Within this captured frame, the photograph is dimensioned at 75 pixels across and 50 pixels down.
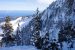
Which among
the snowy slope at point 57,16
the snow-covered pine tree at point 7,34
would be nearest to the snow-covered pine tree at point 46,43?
the snowy slope at point 57,16

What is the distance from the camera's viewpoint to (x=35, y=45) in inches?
3755

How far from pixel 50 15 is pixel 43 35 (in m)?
11.8

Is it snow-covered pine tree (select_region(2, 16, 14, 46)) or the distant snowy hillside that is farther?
the distant snowy hillside

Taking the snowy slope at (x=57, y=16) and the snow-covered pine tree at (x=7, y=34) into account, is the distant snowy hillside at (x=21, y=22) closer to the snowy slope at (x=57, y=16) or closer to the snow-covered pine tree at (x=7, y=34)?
the snow-covered pine tree at (x=7, y=34)

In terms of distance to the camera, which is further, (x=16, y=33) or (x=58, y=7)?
(x=16, y=33)

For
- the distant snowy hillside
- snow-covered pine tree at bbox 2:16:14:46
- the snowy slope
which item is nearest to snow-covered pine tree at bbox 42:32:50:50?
the snowy slope

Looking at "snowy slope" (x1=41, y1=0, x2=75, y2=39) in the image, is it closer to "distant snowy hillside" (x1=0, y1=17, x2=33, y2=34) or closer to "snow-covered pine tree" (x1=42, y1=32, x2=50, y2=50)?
"snow-covered pine tree" (x1=42, y1=32, x2=50, y2=50)

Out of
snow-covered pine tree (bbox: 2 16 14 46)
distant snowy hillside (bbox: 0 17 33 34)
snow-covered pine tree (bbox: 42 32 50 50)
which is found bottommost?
snow-covered pine tree (bbox: 42 32 50 50)

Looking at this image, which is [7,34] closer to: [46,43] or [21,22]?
[21,22]

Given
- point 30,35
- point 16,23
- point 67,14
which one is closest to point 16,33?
point 30,35

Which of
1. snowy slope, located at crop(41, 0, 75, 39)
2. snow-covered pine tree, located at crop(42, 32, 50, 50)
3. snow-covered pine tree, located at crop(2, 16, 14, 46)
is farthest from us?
snow-covered pine tree, located at crop(2, 16, 14, 46)

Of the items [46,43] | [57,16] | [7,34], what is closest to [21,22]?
[7,34]

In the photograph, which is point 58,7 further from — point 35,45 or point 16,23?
point 16,23

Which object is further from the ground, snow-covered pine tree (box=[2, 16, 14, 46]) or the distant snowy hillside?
the distant snowy hillside
